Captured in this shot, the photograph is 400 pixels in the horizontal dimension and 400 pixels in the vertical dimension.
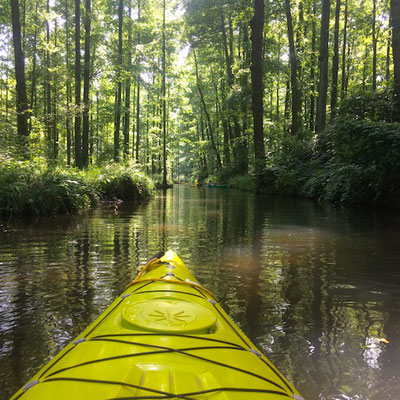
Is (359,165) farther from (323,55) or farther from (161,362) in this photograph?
(161,362)

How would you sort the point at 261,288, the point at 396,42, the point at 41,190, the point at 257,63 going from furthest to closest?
the point at 257,63 → the point at 396,42 → the point at 41,190 → the point at 261,288

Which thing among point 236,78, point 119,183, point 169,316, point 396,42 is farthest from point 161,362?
point 236,78

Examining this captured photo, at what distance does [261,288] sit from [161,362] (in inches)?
93.4

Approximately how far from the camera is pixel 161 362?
1.48 m

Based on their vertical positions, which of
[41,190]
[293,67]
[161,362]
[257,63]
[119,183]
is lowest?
[161,362]

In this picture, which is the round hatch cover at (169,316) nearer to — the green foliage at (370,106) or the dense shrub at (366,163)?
the dense shrub at (366,163)

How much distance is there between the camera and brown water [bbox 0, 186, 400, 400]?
7.26 ft

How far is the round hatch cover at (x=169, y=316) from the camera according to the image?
186 cm

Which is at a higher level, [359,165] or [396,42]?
[396,42]

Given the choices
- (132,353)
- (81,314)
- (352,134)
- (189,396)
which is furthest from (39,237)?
(352,134)

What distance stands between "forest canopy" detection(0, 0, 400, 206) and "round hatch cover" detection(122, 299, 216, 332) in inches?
352

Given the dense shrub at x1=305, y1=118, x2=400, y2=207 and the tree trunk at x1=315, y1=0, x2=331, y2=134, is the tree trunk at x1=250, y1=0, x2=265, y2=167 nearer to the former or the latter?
the tree trunk at x1=315, y1=0, x2=331, y2=134

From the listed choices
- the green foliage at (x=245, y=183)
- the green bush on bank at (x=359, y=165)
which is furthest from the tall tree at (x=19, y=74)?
the green foliage at (x=245, y=183)

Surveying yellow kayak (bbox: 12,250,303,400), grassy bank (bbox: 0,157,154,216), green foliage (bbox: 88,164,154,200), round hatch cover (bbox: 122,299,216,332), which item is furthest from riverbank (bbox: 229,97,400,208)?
yellow kayak (bbox: 12,250,303,400)
